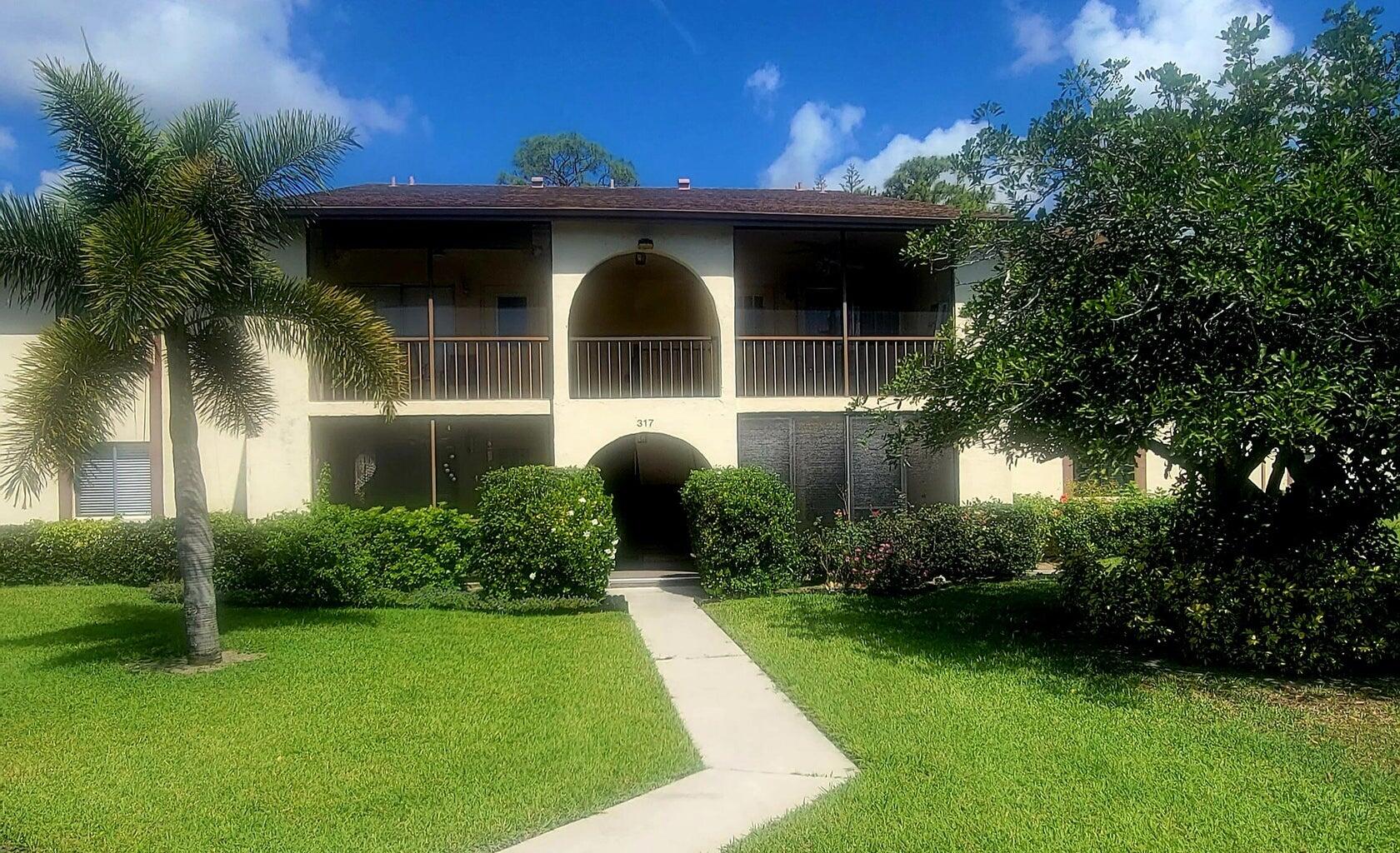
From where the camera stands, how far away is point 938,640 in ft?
28.9

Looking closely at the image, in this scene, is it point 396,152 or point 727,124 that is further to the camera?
point 727,124

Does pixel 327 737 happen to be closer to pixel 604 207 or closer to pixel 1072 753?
pixel 1072 753

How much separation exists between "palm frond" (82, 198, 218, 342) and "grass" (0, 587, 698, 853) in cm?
319

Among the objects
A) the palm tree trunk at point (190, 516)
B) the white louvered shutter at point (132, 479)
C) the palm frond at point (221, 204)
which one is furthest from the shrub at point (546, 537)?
the white louvered shutter at point (132, 479)

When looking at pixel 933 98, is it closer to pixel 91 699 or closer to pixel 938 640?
pixel 938 640

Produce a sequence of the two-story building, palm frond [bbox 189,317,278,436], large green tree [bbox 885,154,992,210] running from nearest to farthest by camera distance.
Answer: palm frond [bbox 189,317,278,436] < the two-story building < large green tree [bbox 885,154,992,210]

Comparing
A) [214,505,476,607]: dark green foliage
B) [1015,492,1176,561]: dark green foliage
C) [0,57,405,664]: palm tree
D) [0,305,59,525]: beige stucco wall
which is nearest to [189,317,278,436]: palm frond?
[0,57,405,664]: palm tree

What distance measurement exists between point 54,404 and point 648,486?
1253cm

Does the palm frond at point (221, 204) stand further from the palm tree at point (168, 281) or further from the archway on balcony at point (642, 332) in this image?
the archway on balcony at point (642, 332)

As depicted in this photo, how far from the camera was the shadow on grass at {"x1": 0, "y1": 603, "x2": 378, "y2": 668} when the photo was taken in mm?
8594

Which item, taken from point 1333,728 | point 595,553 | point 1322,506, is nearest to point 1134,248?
point 1322,506

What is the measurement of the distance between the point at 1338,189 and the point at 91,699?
412 inches

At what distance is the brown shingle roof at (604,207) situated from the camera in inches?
496

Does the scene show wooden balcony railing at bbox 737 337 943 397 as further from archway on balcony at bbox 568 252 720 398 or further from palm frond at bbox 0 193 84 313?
palm frond at bbox 0 193 84 313
